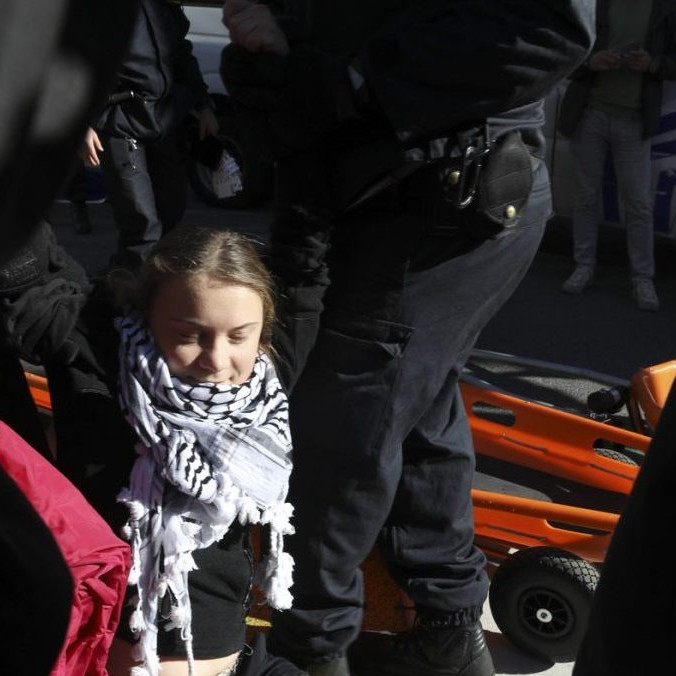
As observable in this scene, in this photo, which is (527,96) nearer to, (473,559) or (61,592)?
(473,559)

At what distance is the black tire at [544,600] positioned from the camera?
2.87 m

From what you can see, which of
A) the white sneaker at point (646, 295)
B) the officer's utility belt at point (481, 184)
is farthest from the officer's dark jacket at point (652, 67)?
the officer's utility belt at point (481, 184)

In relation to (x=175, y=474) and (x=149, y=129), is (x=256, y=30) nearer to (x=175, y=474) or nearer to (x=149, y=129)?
(x=175, y=474)

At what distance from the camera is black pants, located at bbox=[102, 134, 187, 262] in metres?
5.16

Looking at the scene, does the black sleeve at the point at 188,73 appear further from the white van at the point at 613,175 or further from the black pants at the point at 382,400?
the black pants at the point at 382,400

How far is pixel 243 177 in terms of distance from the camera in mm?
7922

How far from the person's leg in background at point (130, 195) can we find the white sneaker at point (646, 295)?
2646 millimetres

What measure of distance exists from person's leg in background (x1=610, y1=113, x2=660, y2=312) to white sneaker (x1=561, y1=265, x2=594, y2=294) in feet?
0.94

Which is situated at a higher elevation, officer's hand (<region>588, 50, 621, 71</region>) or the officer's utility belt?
the officer's utility belt

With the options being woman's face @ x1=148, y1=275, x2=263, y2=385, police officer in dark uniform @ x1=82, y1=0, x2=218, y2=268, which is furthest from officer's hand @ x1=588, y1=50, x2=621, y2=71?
woman's face @ x1=148, y1=275, x2=263, y2=385

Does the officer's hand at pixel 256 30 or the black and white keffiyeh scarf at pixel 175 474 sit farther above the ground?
the officer's hand at pixel 256 30

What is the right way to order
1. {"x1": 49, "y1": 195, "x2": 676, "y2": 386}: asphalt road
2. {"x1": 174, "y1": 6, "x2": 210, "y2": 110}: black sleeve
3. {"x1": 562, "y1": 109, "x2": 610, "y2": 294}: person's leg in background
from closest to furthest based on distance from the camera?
{"x1": 174, "y1": 6, "x2": 210, "y2": 110}: black sleeve
{"x1": 49, "y1": 195, "x2": 676, "y2": 386}: asphalt road
{"x1": 562, "y1": 109, "x2": 610, "y2": 294}: person's leg in background

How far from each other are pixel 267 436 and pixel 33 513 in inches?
43.6

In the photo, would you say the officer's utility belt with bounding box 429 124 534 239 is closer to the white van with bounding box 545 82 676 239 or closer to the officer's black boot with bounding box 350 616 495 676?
the officer's black boot with bounding box 350 616 495 676
